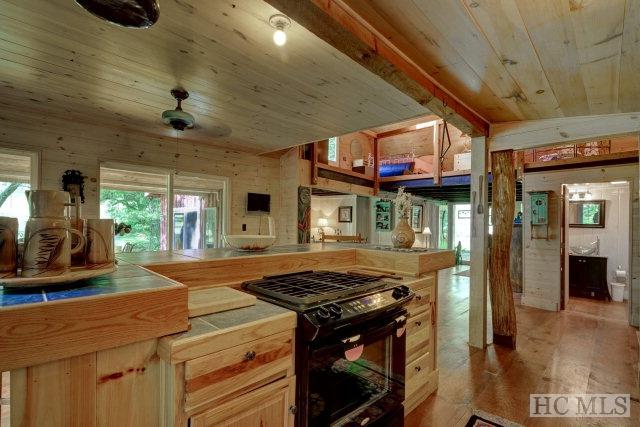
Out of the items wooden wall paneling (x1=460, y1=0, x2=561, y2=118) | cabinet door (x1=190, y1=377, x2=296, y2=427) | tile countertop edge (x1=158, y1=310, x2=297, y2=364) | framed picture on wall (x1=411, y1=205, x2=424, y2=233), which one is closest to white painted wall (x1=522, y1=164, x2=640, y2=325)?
wooden wall paneling (x1=460, y1=0, x2=561, y2=118)

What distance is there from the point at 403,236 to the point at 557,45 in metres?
1.55

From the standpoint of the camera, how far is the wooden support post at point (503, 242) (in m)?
3.21

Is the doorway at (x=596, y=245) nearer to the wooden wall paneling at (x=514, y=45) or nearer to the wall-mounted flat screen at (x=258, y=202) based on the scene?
the wooden wall paneling at (x=514, y=45)

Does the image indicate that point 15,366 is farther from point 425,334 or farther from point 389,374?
point 425,334

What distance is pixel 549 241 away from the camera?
4.91m

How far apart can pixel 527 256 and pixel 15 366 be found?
605cm

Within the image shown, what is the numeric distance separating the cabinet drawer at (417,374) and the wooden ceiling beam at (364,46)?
1873mm

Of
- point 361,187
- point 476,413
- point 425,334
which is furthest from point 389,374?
point 361,187

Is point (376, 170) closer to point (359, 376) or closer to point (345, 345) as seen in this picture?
point (359, 376)

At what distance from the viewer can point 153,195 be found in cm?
471

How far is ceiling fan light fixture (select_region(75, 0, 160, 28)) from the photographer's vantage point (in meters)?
1.14

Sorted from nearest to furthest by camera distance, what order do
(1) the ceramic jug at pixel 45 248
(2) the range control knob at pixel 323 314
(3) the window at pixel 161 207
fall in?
(1) the ceramic jug at pixel 45 248
(2) the range control knob at pixel 323 314
(3) the window at pixel 161 207

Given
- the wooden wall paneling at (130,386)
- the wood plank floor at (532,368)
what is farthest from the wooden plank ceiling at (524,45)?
the wood plank floor at (532,368)

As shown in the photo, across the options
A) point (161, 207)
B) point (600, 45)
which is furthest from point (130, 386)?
point (161, 207)
